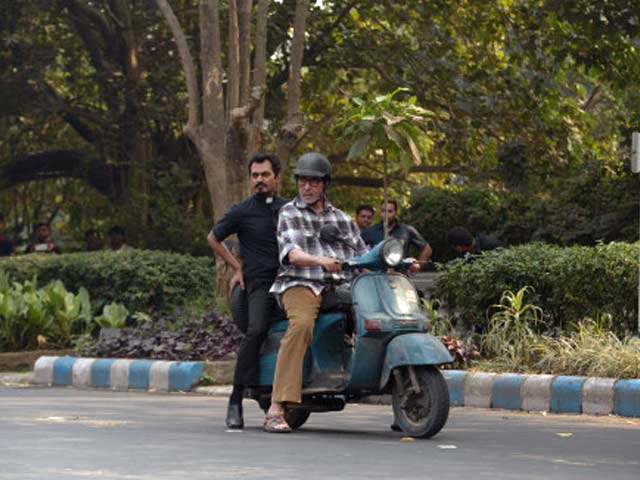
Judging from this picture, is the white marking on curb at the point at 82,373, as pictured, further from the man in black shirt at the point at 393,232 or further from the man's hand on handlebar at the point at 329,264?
the man's hand on handlebar at the point at 329,264

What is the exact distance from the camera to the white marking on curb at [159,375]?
46.6ft

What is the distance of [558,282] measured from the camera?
13914 millimetres

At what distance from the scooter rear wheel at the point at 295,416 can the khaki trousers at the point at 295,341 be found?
18.9 inches

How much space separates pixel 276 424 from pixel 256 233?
1.20 metres

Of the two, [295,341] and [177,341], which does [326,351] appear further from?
[177,341]

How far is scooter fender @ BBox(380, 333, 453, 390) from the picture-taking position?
9523 mm

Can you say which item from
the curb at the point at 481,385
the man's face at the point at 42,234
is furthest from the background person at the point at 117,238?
the curb at the point at 481,385

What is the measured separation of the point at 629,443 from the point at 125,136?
16.4 meters

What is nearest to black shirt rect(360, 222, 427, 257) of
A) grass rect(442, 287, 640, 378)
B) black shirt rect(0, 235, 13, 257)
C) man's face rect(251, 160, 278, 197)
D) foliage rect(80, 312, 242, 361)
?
grass rect(442, 287, 640, 378)

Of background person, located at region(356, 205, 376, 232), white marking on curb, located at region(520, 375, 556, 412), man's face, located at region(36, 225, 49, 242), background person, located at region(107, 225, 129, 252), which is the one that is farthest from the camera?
man's face, located at region(36, 225, 49, 242)

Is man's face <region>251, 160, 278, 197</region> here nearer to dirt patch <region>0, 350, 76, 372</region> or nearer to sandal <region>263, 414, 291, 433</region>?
sandal <region>263, 414, 291, 433</region>

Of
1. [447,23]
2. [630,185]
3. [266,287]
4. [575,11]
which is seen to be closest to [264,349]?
[266,287]

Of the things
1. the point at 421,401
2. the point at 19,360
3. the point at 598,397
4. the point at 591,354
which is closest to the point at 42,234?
the point at 19,360

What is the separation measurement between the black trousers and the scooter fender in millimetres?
901
